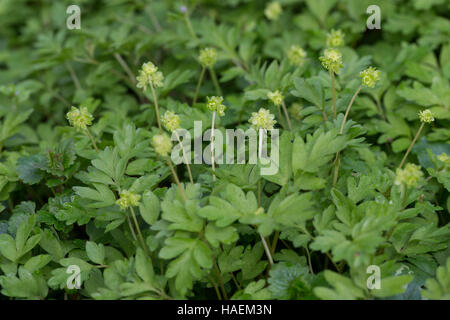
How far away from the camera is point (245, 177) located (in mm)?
1724

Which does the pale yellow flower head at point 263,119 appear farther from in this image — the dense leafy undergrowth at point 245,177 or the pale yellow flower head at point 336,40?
the pale yellow flower head at point 336,40

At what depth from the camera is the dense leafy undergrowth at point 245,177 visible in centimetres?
149

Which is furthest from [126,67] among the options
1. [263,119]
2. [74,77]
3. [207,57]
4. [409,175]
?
[409,175]

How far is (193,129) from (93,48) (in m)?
1.18

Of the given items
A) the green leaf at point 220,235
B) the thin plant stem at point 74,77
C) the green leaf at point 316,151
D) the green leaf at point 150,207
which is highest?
the thin plant stem at point 74,77

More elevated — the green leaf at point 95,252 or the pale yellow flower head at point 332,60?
the pale yellow flower head at point 332,60

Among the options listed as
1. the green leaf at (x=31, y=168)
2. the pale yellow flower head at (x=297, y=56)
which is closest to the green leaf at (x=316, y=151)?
the pale yellow flower head at (x=297, y=56)

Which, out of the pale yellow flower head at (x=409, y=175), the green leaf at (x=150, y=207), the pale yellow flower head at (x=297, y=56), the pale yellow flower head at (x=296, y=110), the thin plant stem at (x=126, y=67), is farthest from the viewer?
the thin plant stem at (x=126, y=67)

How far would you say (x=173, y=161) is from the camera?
1840 millimetres

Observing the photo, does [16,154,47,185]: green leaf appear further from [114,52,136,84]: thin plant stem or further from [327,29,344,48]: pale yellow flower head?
[327,29,344,48]: pale yellow flower head

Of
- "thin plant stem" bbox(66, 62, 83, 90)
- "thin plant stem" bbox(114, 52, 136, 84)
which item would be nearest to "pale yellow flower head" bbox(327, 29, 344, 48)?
"thin plant stem" bbox(114, 52, 136, 84)

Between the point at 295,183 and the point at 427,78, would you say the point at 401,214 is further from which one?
the point at 427,78
